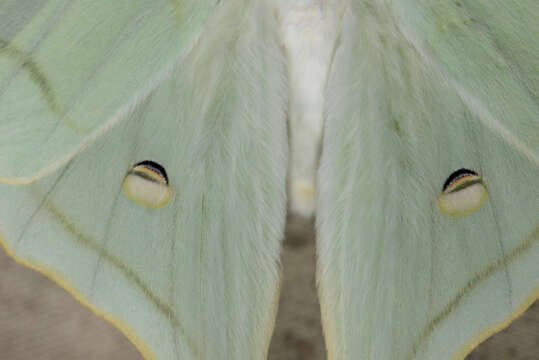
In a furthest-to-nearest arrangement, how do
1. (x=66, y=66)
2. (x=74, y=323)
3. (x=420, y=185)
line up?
(x=74, y=323), (x=420, y=185), (x=66, y=66)

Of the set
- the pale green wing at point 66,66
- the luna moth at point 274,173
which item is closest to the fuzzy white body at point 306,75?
the luna moth at point 274,173

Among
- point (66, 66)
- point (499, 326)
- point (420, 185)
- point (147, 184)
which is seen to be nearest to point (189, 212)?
point (147, 184)

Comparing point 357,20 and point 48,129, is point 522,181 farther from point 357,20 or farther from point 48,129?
point 48,129

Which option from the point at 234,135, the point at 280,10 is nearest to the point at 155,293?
the point at 234,135

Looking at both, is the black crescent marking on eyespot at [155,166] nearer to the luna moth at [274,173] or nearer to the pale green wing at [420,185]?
the luna moth at [274,173]

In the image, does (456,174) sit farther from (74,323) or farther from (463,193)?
(74,323)

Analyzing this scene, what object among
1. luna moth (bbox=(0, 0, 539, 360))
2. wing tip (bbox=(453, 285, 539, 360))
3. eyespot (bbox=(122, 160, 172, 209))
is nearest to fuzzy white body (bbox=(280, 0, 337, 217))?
luna moth (bbox=(0, 0, 539, 360))
